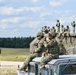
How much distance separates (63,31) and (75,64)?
18889 mm

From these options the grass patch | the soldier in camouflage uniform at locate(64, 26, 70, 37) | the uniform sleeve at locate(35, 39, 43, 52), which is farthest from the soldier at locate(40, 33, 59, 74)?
the grass patch

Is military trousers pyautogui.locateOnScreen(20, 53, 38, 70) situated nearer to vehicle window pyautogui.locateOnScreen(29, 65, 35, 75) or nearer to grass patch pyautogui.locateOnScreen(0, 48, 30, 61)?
vehicle window pyautogui.locateOnScreen(29, 65, 35, 75)

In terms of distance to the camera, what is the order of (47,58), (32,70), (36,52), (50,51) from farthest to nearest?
(36,52) → (32,70) → (50,51) → (47,58)

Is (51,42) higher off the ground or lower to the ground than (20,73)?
higher

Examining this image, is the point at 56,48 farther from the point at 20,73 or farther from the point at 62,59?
the point at 20,73

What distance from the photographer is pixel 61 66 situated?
10.8 metres

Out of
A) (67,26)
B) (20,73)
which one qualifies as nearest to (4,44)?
(67,26)

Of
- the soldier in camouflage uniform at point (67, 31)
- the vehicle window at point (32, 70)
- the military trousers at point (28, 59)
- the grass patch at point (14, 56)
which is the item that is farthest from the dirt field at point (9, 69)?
the vehicle window at point (32, 70)

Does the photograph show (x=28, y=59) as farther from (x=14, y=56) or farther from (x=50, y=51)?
(x=14, y=56)

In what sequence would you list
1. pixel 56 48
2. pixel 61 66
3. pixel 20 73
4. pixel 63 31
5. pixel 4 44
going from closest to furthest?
pixel 61 66 → pixel 56 48 → pixel 20 73 → pixel 63 31 → pixel 4 44

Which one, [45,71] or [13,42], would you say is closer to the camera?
[45,71]

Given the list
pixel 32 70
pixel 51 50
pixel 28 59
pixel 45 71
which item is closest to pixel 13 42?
pixel 28 59

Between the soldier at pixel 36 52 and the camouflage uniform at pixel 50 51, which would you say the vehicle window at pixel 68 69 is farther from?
the soldier at pixel 36 52

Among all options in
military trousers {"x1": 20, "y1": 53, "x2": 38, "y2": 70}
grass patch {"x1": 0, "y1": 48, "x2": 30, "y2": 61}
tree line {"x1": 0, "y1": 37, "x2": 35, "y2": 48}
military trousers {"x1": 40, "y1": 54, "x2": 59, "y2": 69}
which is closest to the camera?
military trousers {"x1": 40, "y1": 54, "x2": 59, "y2": 69}
